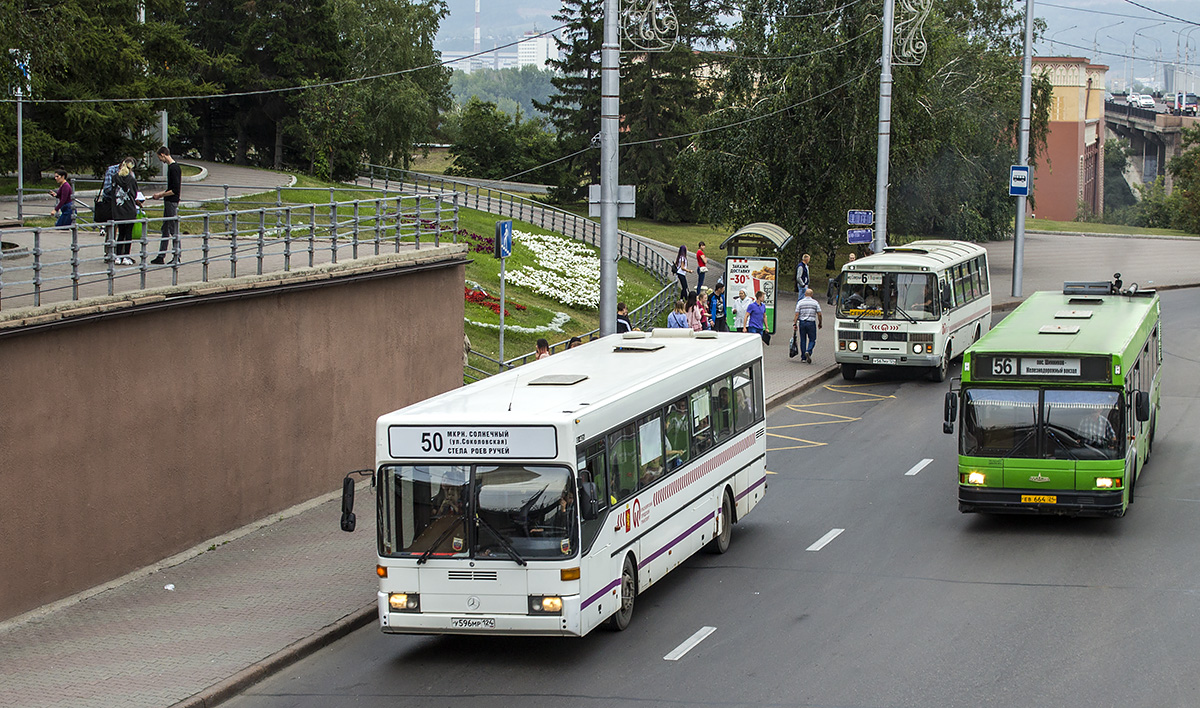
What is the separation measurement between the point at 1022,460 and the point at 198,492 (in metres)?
9.80

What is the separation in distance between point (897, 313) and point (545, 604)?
17.1 meters

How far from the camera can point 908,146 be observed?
39.1m

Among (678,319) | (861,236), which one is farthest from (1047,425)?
(861,236)

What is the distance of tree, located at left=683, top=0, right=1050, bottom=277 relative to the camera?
124 ft

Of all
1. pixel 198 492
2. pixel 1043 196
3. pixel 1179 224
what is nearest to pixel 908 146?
pixel 198 492

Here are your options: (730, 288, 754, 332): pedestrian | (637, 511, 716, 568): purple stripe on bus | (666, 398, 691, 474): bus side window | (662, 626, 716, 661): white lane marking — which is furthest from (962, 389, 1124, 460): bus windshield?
(730, 288, 754, 332): pedestrian

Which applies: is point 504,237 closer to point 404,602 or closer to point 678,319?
point 678,319

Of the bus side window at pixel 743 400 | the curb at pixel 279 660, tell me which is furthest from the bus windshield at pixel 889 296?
the curb at pixel 279 660

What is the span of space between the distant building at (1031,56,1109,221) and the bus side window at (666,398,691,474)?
77.8m

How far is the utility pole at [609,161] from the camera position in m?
18.0

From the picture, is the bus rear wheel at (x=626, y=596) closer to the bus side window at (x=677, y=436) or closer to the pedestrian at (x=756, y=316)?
the bus side window at (x=677, y=436)

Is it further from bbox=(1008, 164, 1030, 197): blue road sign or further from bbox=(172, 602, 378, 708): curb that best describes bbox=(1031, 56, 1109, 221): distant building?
bbox=(172, 602, 378, 708): curb

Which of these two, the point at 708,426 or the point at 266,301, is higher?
the point at 266,301

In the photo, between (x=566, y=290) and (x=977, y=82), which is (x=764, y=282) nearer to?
(x=566, y=290)
